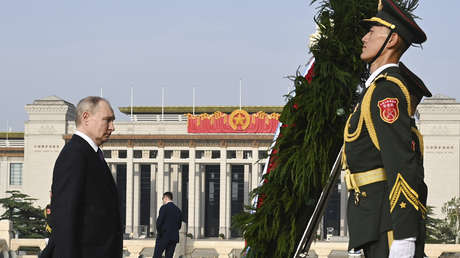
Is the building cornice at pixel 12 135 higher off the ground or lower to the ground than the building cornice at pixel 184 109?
lower

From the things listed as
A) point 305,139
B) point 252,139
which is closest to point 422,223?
point 305,139

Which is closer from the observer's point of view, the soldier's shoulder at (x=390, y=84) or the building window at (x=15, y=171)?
the soldier's shoulder at (x=390, y=84)

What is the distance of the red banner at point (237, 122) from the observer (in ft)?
204

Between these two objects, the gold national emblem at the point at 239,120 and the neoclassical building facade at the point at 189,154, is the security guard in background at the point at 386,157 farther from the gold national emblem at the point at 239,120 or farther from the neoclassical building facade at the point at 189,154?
the gold national emblem at the point at 239,120

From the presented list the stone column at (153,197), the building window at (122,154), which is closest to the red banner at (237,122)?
the building window at (122,154)

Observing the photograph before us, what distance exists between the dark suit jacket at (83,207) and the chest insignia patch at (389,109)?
1631 mm

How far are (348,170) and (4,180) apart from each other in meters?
73.1

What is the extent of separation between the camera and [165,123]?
67.1 m

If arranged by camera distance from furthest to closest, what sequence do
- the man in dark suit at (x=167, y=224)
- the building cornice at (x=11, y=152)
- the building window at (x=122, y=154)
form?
the building cornice at (x=11, y=152) → the building window at (x=122, y=154) → the man in dark suit at (x=167, y=224)

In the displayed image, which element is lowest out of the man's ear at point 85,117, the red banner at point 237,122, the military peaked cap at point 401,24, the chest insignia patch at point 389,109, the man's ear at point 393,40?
the red banner at point 237,122

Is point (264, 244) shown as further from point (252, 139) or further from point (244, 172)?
point (244, 172)

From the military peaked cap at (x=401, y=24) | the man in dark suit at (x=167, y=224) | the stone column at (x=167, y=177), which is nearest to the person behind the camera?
the military peaked cap at (x=401, y=24)

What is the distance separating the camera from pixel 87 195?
406 cm

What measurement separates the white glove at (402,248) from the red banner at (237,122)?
58.6 m
